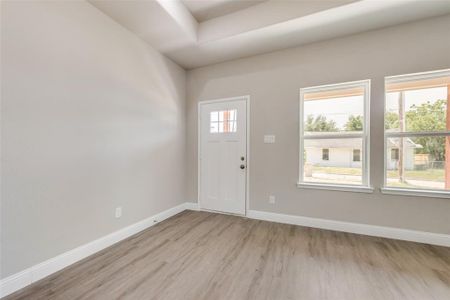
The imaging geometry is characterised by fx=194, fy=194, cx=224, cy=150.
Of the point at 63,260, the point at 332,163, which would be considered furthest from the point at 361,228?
the point at 63,260

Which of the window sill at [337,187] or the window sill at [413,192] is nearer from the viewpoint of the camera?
the window sill at [413,192]

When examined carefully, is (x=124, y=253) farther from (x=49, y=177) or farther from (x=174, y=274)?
(x=49, y=177)

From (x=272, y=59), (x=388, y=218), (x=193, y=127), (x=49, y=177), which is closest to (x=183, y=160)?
(x=193, y=127)

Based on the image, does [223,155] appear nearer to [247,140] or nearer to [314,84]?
[247,140]

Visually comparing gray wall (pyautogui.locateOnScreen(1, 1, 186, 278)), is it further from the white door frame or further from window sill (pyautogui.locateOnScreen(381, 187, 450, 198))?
window sill (pyautogui.locateOnScreen(381, 187, 450, 198))

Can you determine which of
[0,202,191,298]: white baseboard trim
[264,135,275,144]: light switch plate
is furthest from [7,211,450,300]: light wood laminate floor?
[264,135,275,144]: light switch plate

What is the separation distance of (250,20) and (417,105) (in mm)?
2506

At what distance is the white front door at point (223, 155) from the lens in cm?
348

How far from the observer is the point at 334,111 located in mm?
2982

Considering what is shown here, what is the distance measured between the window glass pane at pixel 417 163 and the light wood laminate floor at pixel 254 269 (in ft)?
2.55

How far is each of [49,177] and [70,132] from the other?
0.48 m

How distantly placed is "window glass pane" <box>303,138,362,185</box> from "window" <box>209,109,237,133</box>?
1.29 m

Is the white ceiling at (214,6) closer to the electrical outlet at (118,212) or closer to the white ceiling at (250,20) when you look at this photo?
the white ceiling at (250,20)

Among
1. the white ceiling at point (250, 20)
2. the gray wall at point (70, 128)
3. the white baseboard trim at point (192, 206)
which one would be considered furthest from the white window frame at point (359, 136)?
the gray wall at point (70, 128)
